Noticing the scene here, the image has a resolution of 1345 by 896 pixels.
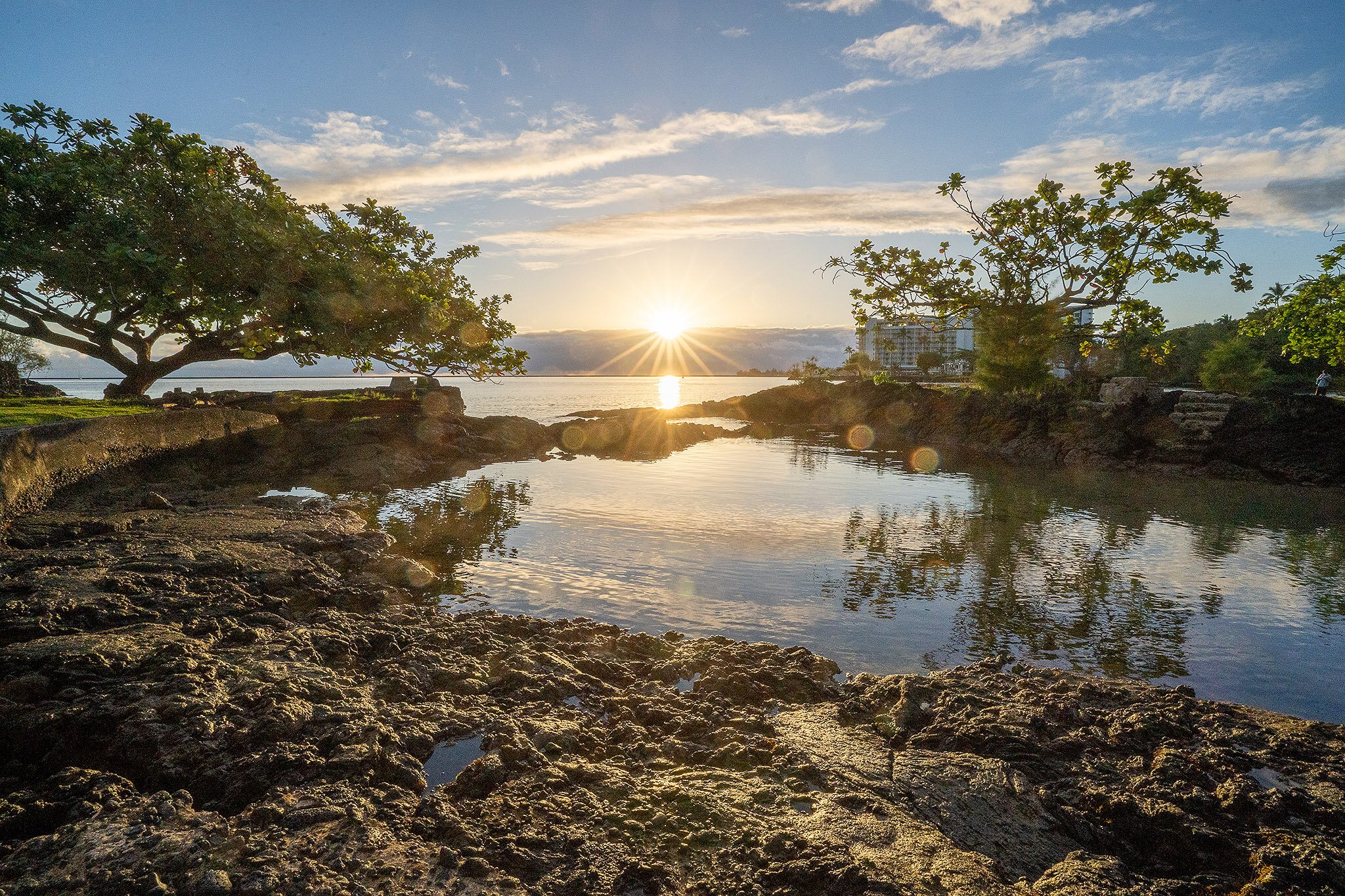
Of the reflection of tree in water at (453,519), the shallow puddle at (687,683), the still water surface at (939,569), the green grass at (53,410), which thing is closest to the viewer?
the shallow puddle at (687,683)

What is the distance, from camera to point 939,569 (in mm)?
12016

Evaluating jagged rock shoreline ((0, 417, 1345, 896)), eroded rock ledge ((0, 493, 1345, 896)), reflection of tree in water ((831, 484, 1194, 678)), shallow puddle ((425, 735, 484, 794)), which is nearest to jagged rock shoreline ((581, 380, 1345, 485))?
reflection of tree in water ((831, 484, 1194, 678))

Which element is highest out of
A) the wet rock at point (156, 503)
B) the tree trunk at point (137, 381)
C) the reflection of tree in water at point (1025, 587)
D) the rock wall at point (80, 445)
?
the tree trunk at point (137, 381)

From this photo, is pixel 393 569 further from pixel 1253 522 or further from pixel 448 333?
pixel 1253 522

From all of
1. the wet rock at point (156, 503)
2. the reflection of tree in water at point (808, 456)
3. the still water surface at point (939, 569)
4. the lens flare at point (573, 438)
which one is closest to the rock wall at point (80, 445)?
the wet rock at point (156, 503)

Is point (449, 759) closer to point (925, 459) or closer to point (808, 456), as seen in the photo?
point (808, 456)

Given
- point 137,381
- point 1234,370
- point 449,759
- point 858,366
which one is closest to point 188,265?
point 137,381

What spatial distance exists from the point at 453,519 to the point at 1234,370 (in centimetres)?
4916

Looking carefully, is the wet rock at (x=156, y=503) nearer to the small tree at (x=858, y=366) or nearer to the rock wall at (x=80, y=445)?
the rock wall at (x=80, y=445)

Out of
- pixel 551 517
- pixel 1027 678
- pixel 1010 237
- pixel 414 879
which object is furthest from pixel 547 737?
pixel 1010 237

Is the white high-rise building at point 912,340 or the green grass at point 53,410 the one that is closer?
the green grass at point 53,410

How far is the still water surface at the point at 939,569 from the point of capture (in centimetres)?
830

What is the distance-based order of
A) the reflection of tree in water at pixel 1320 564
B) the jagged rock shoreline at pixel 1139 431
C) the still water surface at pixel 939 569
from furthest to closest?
1. the jagged rock shoreline at pixel 1139 431
2. the reflection of tree in water at pixel 1320 564
3. the still water surface at pixel 939 569

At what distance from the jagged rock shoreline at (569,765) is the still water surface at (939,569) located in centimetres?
120
